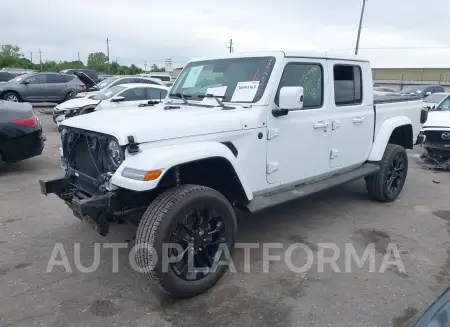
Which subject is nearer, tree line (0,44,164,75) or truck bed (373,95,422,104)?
truck bed (373,95,422,104)

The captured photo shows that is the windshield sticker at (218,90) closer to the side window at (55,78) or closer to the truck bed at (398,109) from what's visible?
the truck bed at (398,109)

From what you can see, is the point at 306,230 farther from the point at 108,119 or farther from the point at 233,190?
the point at 108,119

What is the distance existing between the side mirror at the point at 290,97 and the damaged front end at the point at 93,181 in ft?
5.06

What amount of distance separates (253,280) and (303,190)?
1188 millimetres

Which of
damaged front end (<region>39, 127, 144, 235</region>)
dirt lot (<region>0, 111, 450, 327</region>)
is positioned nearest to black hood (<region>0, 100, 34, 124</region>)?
dirt lot (<region>0, 111, 450, 327</region>)

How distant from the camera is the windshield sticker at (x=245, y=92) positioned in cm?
393

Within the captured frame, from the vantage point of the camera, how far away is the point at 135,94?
11906 millimetres

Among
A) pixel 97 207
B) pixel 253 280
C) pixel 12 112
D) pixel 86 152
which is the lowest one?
pixel 253 280

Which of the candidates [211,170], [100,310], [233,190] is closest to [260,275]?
[233,190]

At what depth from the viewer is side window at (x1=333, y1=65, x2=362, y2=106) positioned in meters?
4.79

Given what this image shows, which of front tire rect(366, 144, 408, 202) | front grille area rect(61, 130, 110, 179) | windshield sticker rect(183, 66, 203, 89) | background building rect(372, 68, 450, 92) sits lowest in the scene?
front tire rect(366, 144, 408, 202)

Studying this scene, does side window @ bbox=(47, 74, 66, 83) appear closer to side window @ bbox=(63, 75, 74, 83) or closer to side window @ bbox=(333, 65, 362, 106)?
side window @ bbox=(63, 75, 74, 83)

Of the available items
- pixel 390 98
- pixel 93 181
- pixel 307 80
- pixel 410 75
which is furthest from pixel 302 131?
pixel 410 75

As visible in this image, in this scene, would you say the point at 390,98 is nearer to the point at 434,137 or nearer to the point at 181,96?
the point at 434,137
